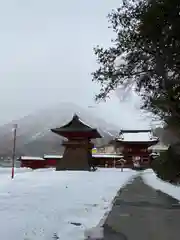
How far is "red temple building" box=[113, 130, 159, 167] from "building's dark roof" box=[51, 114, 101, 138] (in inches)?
522

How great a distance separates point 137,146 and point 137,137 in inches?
83.5

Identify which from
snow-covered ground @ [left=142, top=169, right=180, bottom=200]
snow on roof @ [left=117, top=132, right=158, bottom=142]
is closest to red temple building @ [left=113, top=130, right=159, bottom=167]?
snow on roof @ [left=117, top=132, right=158, bottom=142]

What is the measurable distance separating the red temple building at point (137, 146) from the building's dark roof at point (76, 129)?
43.5 ft

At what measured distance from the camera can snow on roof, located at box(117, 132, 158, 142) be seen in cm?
5488

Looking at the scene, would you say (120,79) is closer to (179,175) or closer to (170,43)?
(170,43)

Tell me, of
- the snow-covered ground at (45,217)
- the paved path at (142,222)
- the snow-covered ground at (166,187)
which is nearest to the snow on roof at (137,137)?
the snow-covered ground at (166,187)

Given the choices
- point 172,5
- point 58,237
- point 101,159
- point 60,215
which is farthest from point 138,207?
point 101,159

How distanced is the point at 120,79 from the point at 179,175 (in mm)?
5592

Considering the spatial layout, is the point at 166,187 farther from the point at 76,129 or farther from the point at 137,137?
the point at 137,137

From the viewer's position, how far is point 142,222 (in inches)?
344

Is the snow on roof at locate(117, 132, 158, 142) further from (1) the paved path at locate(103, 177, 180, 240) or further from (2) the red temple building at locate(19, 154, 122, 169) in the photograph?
(1) the paved path at locate(103, 177, 180, 240)

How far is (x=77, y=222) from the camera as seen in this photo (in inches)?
327

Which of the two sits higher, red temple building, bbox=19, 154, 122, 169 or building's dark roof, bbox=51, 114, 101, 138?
building's dark roof, bbox=51, 114, 101, 138

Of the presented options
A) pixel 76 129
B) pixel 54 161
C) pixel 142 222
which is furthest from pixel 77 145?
pixel 142 222
